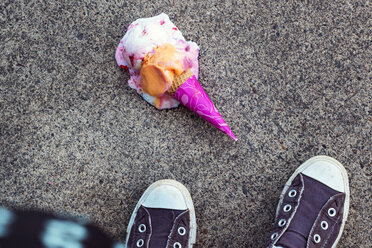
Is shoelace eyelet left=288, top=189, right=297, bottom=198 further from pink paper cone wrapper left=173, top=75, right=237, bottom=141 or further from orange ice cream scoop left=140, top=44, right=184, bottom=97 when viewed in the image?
orange ice cream scoop left=140, top=44, right=184, bottom=97

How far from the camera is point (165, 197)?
7.08ft

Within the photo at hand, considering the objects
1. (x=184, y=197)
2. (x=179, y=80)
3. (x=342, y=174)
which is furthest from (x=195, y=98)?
(x=342, y=174)

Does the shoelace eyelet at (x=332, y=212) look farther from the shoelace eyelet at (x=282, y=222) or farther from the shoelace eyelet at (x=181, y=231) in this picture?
the shoelace eyelet at (x=181, y=231)

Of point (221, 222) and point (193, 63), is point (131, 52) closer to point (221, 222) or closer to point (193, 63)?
point (193, 63)

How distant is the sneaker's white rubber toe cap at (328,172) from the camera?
2146 millimetres

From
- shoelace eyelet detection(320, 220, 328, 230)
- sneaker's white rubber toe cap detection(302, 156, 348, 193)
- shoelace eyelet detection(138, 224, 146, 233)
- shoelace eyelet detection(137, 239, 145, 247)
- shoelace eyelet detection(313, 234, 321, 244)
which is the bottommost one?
shoelace eyelet detection(137, 239, 145, 247)

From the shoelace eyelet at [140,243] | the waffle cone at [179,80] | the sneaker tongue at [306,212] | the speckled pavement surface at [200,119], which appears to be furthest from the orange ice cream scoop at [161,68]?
the sneaker tongue at [306,212]

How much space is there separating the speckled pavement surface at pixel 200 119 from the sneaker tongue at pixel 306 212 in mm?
134


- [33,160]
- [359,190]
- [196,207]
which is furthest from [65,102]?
[359,190]

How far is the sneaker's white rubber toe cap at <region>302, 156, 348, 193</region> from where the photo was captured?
7.04 feet

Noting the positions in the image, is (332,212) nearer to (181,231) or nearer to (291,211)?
(291,211)

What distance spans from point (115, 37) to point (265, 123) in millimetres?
1077

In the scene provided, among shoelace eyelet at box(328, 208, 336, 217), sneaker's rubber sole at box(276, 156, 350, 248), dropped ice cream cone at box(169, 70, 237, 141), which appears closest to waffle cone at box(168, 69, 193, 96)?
dropped ice cream cone at box(169, 70, 237, 141)

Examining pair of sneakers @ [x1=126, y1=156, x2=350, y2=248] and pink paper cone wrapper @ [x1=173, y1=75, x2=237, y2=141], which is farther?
pair of sneakers @ [x1=126, y1=156, x2=350, y2=248]
